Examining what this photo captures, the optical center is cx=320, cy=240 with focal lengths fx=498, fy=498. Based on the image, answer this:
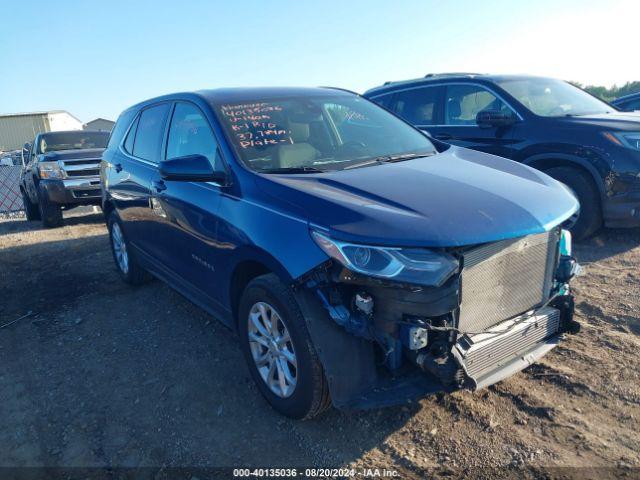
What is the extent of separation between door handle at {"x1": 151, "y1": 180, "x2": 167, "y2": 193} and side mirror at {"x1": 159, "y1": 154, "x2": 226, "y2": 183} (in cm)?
76

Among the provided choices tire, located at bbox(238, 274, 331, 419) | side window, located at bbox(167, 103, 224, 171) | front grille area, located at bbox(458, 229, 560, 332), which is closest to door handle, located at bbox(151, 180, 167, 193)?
side window, located at bbox(167, 103, 224, 171)

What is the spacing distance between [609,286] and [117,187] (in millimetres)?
4707

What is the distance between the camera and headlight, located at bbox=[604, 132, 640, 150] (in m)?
5.15

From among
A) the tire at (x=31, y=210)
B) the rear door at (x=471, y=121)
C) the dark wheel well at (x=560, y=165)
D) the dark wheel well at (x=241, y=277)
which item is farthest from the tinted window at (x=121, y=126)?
the tire at (x=31, y=210)

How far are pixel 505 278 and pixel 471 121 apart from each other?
14.0ft

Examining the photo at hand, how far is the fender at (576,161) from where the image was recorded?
5227 millimetres

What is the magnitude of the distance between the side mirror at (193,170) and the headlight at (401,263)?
1161 mm

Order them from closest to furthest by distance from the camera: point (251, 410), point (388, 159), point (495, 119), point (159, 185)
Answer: point (251, 410) → point (388, 159) → point (159, 185) → point (495, 119)

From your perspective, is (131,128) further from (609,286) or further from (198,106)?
(609,286)

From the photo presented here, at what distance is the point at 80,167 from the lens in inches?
359

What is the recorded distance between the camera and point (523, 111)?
586 cm

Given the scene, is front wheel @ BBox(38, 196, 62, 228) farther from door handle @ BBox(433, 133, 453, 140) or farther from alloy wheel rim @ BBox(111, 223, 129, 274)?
door handle @ BBox(433, 133, 453, 140)

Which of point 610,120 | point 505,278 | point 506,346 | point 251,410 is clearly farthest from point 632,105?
point 251,410

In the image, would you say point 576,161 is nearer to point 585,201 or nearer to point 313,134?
point 585,201
